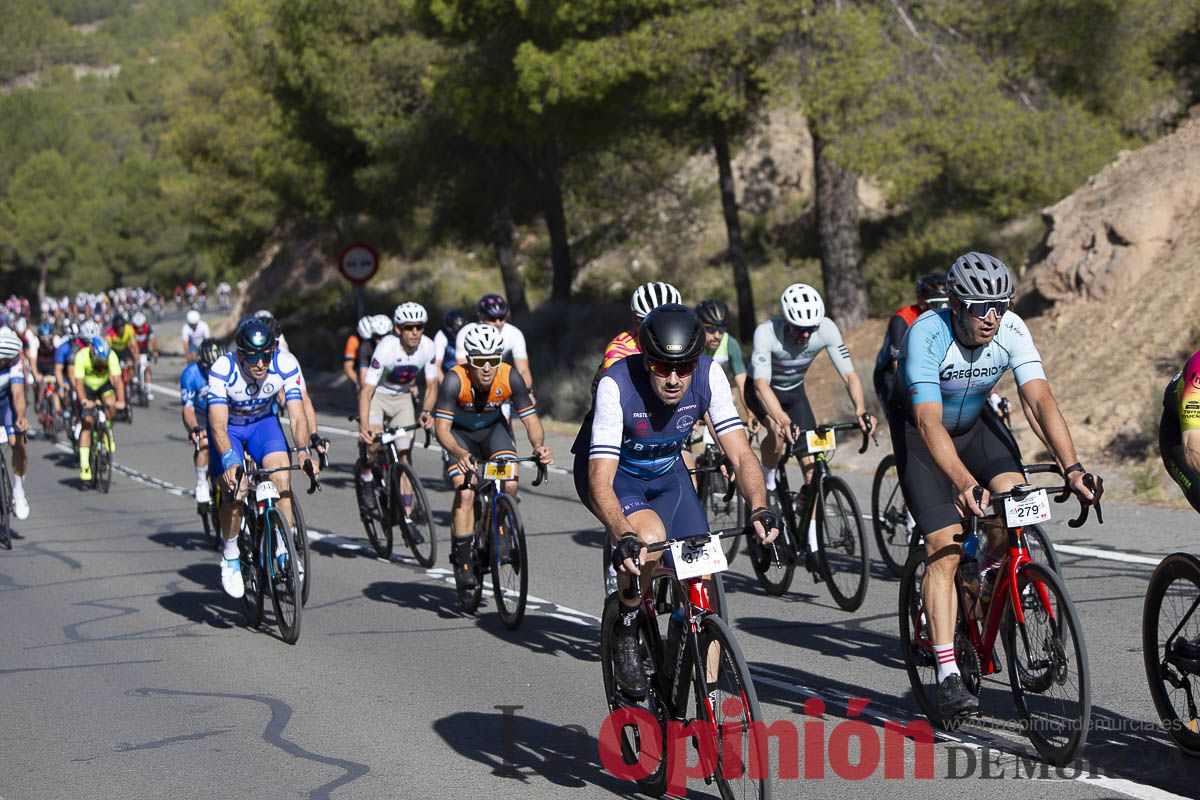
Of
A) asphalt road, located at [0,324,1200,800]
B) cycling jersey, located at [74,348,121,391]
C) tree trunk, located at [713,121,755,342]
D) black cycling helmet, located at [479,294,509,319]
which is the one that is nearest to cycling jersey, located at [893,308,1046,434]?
asphalt road, located at [0,324,1200,800]

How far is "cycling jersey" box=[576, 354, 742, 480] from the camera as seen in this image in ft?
20.0

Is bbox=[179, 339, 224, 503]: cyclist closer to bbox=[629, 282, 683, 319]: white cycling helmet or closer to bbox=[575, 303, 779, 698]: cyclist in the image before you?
bbox=[629, 282, 683, 319]: white cycling helmet

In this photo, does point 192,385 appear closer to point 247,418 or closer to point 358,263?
point 247,418

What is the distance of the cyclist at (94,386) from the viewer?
738 inches

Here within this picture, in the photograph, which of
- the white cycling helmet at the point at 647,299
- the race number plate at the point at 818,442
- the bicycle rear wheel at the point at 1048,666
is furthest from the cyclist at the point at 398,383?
the bicycle rear wheel at the point at 1048,666

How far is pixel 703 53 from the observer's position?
20.9 meters

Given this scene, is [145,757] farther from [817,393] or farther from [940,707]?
[817,393]

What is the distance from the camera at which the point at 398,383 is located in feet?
44.8

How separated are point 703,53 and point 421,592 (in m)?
12.2

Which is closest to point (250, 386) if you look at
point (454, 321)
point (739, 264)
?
point (454, 321)

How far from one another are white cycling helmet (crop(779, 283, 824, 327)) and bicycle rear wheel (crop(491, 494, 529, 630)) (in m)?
2.35

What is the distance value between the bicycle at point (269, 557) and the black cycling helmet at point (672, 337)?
160 inches

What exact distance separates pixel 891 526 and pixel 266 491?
175 inches

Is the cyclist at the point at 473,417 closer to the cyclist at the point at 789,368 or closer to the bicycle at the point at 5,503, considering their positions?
the cyclist at the point at 789,368
